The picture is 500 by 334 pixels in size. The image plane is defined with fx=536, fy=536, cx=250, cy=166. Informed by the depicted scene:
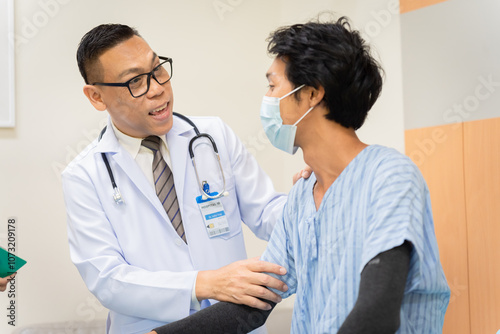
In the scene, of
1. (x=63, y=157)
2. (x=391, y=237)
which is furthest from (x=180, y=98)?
(x=391, y=237)

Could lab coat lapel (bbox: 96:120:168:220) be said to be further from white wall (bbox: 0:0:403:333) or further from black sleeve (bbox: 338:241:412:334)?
black sleeve (bbox: 338:241:412:334)

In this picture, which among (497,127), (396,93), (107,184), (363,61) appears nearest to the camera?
(363,61)

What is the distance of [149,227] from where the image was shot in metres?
1.90

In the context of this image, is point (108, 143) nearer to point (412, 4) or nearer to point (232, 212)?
point (232, 212)

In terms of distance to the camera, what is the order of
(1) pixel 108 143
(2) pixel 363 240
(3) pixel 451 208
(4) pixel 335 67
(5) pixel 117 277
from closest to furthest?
(2) pixel 363 240, (4) pixel 335 67, (5) pixel 117 277, (1) pixel 108 143, (3) pixel 451 208

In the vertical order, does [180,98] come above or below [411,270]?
above

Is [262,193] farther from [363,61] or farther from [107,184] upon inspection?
[363,61]

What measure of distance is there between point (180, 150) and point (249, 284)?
28.3 inches

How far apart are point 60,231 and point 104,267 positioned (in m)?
1.03

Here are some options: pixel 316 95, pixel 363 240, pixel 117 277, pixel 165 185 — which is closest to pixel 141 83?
pixel 165 185

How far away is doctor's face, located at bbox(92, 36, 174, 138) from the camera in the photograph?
1.89 metres

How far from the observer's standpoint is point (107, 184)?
1938 mm

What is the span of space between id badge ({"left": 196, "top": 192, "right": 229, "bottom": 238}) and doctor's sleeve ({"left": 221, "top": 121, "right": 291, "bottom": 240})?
0.43ft

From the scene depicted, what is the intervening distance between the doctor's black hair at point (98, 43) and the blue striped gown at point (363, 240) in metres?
0.95
